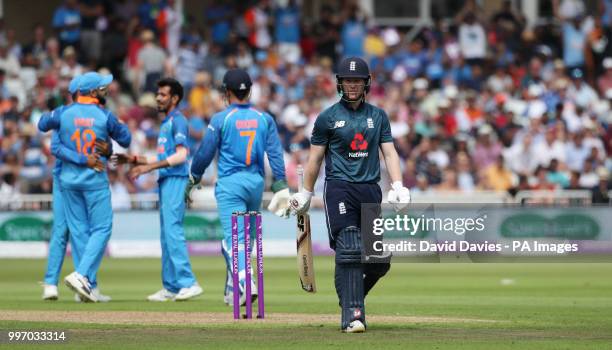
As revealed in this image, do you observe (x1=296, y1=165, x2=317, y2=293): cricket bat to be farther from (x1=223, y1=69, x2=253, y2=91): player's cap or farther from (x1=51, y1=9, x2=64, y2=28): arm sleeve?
(x1=51, y1=9, x2=64, y2=28): arm sleeve

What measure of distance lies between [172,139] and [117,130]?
593 mm

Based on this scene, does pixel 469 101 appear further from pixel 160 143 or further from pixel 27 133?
pixel 160 143

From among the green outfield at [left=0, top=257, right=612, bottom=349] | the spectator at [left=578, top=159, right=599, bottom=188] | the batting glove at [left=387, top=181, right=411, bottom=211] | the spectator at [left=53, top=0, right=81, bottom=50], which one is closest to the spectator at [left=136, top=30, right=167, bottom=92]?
the spectator at [left=53, top=0, right=81, bottom=50]

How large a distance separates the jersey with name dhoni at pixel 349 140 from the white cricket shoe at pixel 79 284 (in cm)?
421

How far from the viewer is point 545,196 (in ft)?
78.7

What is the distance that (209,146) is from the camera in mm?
13859

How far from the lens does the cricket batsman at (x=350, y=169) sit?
11.2 meters

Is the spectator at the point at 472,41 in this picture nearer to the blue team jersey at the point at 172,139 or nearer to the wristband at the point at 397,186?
the blue team jersey at the point at 172,139

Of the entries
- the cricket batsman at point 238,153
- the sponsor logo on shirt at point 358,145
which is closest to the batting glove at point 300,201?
the sponsor logo on shirt at point 358,145

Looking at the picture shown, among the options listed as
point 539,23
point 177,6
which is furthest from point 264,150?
point 539,23

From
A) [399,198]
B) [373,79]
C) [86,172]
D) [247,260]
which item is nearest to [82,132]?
[86,172]

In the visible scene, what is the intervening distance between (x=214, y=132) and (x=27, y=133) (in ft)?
41.1

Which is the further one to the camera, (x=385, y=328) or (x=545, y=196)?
(x=545, y=196)

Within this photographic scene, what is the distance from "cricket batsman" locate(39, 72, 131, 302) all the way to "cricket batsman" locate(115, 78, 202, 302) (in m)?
0.33
